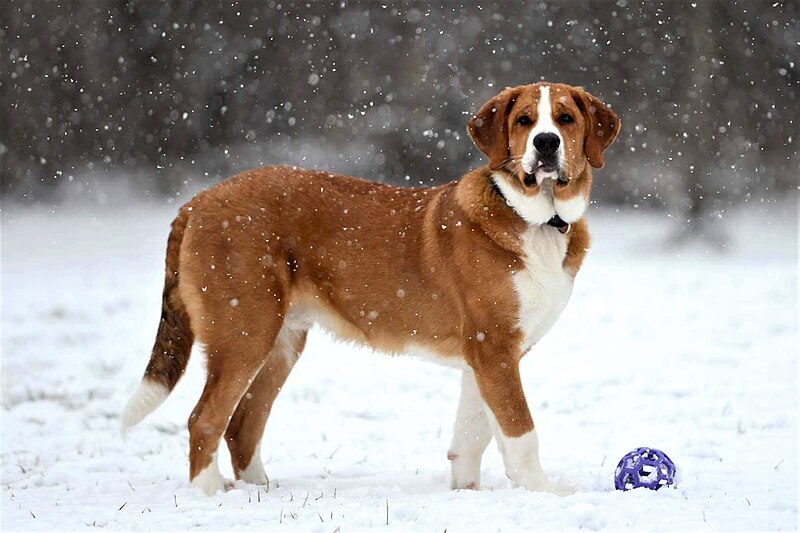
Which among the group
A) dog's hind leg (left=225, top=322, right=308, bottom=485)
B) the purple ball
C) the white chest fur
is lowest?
the purple ball

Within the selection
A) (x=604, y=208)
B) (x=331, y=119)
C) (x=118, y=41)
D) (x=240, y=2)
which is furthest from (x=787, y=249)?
(x=118, y=41)

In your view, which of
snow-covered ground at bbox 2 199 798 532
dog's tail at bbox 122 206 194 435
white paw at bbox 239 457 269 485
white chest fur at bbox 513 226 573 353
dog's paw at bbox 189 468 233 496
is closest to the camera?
snow-covered ground at bbox 2 199 798 532

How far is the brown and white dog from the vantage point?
14.9 feet

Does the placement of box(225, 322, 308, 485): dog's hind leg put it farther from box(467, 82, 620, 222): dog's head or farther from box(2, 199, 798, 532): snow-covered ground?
box(467, 82, 620, 222): dog's head

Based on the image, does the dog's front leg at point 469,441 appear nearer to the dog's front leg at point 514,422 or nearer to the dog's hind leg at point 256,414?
the dog's front leg at point 514,422

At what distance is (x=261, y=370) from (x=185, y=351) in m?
0.45

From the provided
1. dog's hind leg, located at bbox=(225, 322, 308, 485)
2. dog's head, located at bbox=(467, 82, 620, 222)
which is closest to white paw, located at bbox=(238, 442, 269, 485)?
dog's hind leg, located at bbox=(225, 322, 308, 485)

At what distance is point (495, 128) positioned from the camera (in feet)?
15.6

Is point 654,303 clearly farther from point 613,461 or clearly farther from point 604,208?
point 604,208

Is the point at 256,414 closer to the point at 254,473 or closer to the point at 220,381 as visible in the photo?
the point at 254,473

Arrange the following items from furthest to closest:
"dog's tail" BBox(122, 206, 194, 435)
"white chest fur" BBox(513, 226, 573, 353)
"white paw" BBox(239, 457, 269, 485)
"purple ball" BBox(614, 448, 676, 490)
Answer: "white paw" BBox(239, 457, 269, 485) < "dog's tail" BBox(122, 206, 194, 435) < "white chest fur" BBox(513, 226, 573, 353) < "purple ball" BBox(614, 448, 676, 490)

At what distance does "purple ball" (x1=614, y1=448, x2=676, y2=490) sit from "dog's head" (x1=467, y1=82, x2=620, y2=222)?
118 centimetres

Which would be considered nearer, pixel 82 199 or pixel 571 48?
pixel 571 48

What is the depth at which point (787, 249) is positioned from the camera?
54.7 ft
